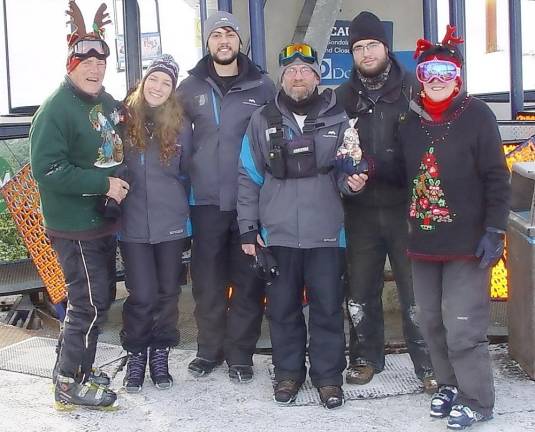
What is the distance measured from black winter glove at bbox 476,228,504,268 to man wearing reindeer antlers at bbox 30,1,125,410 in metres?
1.71

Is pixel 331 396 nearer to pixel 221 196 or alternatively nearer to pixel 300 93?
pixel 221 196

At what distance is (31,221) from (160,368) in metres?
1.57

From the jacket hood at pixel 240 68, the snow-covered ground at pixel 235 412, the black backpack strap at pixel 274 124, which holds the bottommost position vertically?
the snow-covered ground at pixel 235 412

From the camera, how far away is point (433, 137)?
10.2 feet

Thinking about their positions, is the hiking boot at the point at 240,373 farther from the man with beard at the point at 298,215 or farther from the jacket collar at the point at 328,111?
the jacket collar at the point at 328,111

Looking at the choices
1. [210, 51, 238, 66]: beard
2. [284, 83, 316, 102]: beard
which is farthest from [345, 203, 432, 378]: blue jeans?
[210, 51, 238, 66]: beard

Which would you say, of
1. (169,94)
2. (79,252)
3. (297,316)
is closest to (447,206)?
(297,316)

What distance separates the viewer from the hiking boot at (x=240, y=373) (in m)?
3.82

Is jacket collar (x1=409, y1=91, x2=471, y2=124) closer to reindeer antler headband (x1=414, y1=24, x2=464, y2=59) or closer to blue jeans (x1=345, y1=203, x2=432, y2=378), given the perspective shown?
reindeer antler headband (x1=414, y1=24, x2=464, y2=59)

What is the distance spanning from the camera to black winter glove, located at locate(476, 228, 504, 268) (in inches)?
117

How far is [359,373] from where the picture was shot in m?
3.76

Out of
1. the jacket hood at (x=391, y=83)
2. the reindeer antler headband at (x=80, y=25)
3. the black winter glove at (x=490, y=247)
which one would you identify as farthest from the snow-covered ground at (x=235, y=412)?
the reindeer antler headband at (x=80, y=25)

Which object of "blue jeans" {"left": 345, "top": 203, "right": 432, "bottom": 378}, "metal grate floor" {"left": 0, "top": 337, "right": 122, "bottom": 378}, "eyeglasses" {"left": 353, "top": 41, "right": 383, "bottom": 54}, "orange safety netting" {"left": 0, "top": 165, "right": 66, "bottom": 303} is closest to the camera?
"eyeglasses" {"left": 353, "top": 41, "right": 383, "bottom": 54}

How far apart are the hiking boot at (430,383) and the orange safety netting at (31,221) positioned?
2.46m
